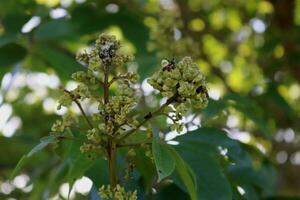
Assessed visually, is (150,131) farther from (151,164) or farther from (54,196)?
(54,196)

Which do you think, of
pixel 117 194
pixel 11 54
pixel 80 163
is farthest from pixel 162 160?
pixel 11 54

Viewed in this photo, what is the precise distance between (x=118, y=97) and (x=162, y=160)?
4.7 inches

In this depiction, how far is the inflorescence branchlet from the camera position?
0.91 metres

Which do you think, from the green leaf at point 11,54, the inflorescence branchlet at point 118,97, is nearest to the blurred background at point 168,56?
the green leaf at point 11,54

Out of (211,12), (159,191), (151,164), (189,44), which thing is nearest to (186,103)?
(151,164)

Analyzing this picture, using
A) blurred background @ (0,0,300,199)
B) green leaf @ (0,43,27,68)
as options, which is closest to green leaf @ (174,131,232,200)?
blurred background @ (0,0,300,199)

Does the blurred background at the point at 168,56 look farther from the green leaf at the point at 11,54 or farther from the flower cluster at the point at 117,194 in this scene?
the flower cluster at the point at 117,194

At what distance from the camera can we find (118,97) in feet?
3.00

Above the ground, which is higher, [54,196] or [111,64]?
[111,64]

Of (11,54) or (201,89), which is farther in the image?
(11,54)

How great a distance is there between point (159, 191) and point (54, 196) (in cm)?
42

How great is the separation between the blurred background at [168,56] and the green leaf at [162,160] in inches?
11.4

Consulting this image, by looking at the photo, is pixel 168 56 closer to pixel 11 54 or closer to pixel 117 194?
pixel 11 54

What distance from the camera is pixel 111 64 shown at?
37.7 inches
